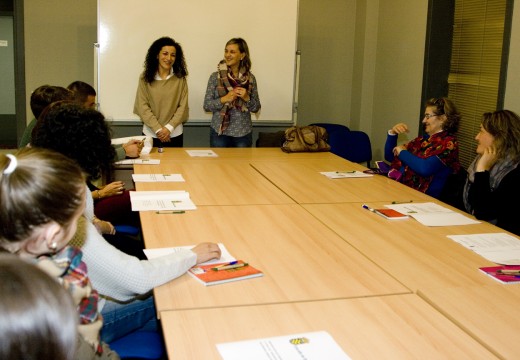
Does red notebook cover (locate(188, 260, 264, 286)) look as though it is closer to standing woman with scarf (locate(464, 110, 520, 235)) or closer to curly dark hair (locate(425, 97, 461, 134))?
standing woman with scarf (locate(464, 110, 520, 235))

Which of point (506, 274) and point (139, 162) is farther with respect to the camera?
point (139, 162)

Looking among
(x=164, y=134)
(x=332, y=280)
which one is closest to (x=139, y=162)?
(x=164, y=134)

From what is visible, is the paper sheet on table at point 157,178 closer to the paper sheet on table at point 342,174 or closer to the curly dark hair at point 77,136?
the paper sheet on table at point 342,174

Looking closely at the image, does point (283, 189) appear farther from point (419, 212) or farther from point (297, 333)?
point (297, 333)

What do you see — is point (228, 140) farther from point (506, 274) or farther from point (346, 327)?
point (346, 327)

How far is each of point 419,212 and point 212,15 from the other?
144 inches

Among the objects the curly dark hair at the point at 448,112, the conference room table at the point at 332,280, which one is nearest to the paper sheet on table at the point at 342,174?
the conference room table at the point at 332,280

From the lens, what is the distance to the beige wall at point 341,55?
6.04m

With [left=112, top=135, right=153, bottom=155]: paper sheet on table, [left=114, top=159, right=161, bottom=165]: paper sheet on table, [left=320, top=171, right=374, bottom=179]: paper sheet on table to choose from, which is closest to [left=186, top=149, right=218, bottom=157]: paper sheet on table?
[left=112, top=135, right=153, bottom=155]: paper sheet on table

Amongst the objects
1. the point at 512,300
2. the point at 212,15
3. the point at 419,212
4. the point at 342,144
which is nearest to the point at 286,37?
the point at 212,15

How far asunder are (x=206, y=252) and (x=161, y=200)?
3.23 feet

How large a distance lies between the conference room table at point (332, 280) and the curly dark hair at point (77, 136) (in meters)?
0.40

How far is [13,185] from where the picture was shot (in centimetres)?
140

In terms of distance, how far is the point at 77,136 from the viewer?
2188 mm
